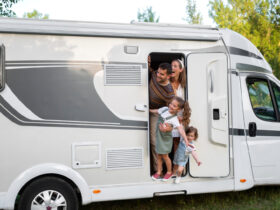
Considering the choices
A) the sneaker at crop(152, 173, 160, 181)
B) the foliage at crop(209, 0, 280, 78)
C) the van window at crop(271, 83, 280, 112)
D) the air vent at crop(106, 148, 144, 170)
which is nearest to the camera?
the air vent at crop(106, 148, 144, 170)

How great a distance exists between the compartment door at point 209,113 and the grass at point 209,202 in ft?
2.36

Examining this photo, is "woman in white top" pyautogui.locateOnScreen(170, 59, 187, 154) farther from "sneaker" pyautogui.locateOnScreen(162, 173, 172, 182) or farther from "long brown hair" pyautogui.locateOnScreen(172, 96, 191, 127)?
"sneaker" pyautogui.locateOnScreen(162, 173, 172, 182)

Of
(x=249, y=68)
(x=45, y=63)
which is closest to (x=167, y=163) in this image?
(x=249, y=68)

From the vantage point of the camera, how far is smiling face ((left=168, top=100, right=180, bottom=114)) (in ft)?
14.1

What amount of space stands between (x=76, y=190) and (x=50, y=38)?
6.82 ft

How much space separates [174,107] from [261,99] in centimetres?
157

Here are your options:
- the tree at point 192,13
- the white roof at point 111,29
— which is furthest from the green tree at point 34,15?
the white roof at point 111,29

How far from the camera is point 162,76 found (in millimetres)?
4480

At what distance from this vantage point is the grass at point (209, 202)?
15.8 ft

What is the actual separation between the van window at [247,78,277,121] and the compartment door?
0.54m

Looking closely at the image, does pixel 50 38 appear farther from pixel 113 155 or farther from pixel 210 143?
pixel 210 143

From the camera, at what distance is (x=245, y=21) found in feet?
56.4

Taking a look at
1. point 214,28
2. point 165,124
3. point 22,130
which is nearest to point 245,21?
point 214,28

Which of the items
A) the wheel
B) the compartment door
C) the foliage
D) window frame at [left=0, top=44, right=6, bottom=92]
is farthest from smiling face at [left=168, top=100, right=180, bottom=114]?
the foliage
